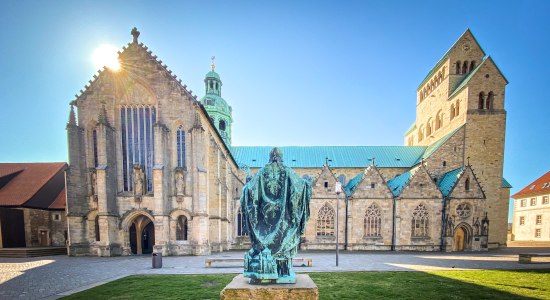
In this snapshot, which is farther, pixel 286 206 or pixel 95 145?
pixel 95 145

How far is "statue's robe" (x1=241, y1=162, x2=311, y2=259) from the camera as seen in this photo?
489 centimetres

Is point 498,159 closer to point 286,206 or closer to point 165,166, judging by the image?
point 286,206

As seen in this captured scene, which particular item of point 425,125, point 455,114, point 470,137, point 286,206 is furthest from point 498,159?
point 286,206

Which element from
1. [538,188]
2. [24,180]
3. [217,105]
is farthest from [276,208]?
[538,188]

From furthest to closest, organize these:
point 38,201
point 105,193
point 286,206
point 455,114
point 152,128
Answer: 1. point 455,114
2. point 38,201
3. point 152,128
4. point 105,193
5. point 286,206

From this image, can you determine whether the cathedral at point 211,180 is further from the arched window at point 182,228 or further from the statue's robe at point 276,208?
the statue's robe at point 276,208

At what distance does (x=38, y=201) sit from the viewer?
2436cm

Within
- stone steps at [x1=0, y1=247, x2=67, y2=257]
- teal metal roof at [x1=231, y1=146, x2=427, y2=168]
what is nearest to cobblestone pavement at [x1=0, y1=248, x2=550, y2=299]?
stone steps at [x1=0, y1=247, x2=67, y2=257]

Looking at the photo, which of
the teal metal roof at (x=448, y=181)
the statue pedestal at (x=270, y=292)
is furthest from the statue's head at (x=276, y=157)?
the teal metal roof at (x=448, y=181)

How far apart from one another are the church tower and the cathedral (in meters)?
7.56

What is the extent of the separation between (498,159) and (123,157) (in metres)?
41.5

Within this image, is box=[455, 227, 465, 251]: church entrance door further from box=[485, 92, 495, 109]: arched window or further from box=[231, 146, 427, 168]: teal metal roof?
box=[485, 92, 495, 109]: arched window

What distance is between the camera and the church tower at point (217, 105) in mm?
31888

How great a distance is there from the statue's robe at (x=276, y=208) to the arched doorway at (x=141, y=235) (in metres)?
20.2
